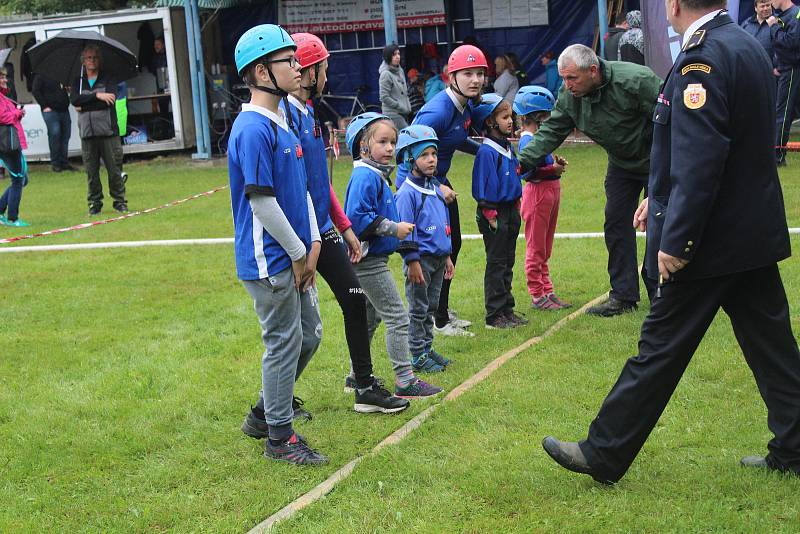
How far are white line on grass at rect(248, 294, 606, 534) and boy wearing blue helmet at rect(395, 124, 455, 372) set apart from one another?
384 mm

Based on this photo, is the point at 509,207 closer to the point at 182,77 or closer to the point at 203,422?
the point at 203,422

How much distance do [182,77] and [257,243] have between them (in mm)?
18460

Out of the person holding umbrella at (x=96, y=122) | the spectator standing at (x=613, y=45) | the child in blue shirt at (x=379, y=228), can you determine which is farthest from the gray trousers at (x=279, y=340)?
the spectator standing at (x=613, y=45)

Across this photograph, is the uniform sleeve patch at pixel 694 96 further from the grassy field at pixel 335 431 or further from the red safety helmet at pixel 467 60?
the red safety helmet at pixel 467 60

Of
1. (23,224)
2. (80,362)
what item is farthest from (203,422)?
(23,224)

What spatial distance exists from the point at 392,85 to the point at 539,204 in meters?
10.2

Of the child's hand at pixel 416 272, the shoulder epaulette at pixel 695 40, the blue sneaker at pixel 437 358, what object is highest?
the shoulder epaulette at pixel 695 40

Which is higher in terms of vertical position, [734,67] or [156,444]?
[734,67]

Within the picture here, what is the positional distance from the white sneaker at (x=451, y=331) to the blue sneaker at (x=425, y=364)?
2.72ft

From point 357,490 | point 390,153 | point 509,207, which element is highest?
point 390,153

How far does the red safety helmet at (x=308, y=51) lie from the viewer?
541cm

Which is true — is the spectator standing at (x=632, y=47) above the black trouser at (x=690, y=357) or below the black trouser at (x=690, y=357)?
above

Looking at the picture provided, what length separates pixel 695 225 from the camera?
13.1 ft

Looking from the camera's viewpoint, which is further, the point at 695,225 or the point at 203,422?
the point at 203,422
